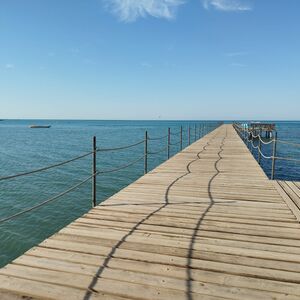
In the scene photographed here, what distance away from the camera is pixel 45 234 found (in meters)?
9.18

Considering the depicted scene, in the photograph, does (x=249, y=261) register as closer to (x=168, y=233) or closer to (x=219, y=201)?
(x=168, y=233)

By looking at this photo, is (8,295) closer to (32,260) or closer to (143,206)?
(32,260)

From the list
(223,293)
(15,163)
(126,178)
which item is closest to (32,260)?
(223,293)

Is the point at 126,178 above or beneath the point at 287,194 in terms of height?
beneath

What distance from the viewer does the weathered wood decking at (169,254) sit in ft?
9.66

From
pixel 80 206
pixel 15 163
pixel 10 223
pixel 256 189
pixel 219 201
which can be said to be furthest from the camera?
pixel 15 163

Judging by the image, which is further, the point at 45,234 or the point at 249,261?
the point at 45,234

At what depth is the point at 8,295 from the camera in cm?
284

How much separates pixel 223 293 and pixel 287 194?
4.37m

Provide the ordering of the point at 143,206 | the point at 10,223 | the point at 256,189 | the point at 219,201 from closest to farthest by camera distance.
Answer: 1. the point at 143,206
2. the point at 219,201
3. the point at 256,189
4. the point at 10,223

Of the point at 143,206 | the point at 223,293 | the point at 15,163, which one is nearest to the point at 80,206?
the point at 143,206

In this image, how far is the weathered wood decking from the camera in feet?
9.66

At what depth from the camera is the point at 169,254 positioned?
12.2 feet

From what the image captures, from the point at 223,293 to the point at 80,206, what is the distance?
9.44 metres
